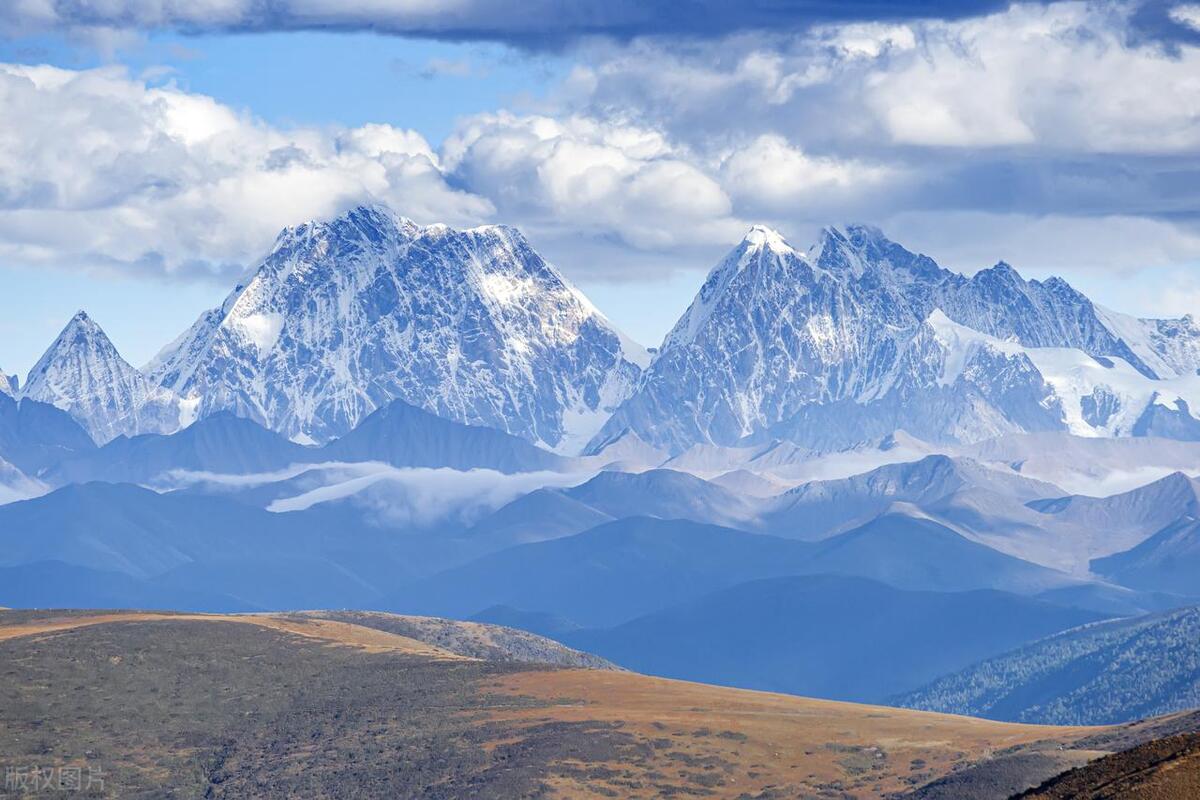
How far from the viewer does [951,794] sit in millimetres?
195875

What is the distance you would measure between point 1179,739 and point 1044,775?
227 ft

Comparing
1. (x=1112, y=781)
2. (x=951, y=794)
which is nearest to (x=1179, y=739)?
(x=1112, y=781)

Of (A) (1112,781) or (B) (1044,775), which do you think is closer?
(A) (1112,781)

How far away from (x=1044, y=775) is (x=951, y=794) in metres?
8.47

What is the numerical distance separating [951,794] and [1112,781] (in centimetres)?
7490

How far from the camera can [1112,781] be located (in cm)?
12219

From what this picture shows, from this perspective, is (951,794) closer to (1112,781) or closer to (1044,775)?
(1044,775)

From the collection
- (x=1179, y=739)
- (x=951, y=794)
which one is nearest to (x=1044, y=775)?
(x=951, y=794)

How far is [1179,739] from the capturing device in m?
130

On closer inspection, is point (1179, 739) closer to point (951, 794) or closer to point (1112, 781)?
point (1112, 781)

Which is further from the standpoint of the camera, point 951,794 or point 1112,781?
point 951,794

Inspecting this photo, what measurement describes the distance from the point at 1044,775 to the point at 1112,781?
77247mm

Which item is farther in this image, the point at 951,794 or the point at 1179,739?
the point at 951,794

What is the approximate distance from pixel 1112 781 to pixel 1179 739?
9464 mm
